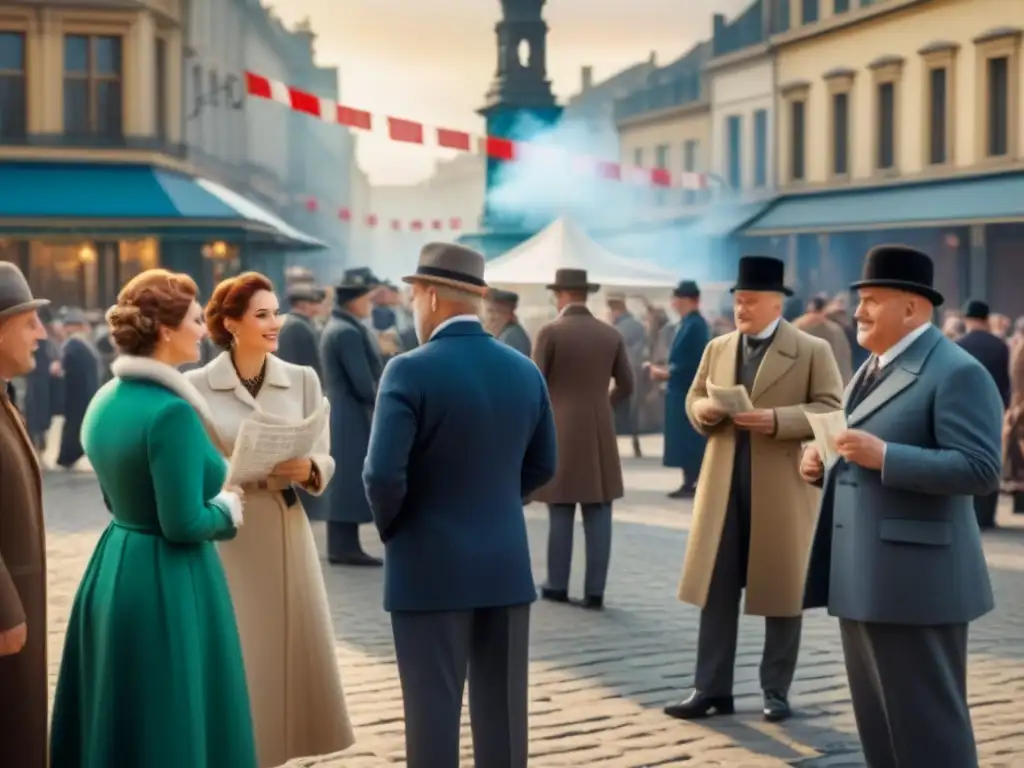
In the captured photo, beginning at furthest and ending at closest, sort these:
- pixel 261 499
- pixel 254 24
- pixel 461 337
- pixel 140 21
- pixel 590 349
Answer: pixel 254 24 → pixel 140 21 → pixel 590 349 → pixel 261 499 → pixel 461 337

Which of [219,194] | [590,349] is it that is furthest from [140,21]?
[590,349]

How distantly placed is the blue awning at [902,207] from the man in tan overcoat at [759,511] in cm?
2376

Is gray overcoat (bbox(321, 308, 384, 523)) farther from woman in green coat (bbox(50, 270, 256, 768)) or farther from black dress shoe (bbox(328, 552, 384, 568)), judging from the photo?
woman in green coat (bbox(50, 270, 256, 768))

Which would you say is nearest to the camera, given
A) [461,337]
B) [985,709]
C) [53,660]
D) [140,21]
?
[461,337]

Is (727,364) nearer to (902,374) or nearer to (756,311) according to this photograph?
(756,311)

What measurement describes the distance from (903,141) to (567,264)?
16809 millimetres

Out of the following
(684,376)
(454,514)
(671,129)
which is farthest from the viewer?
(671,129)

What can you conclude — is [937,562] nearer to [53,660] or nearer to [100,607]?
[100,607]

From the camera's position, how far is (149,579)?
5.10m

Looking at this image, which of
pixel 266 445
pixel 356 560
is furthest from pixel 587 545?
pixel 266 445

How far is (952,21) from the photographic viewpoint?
113 feet

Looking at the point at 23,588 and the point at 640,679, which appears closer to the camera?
the point at 23,588

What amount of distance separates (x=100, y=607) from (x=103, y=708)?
0.29 meters

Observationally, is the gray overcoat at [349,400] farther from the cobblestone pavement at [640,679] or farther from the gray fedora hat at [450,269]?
the gray fedora hat at [450,269]
